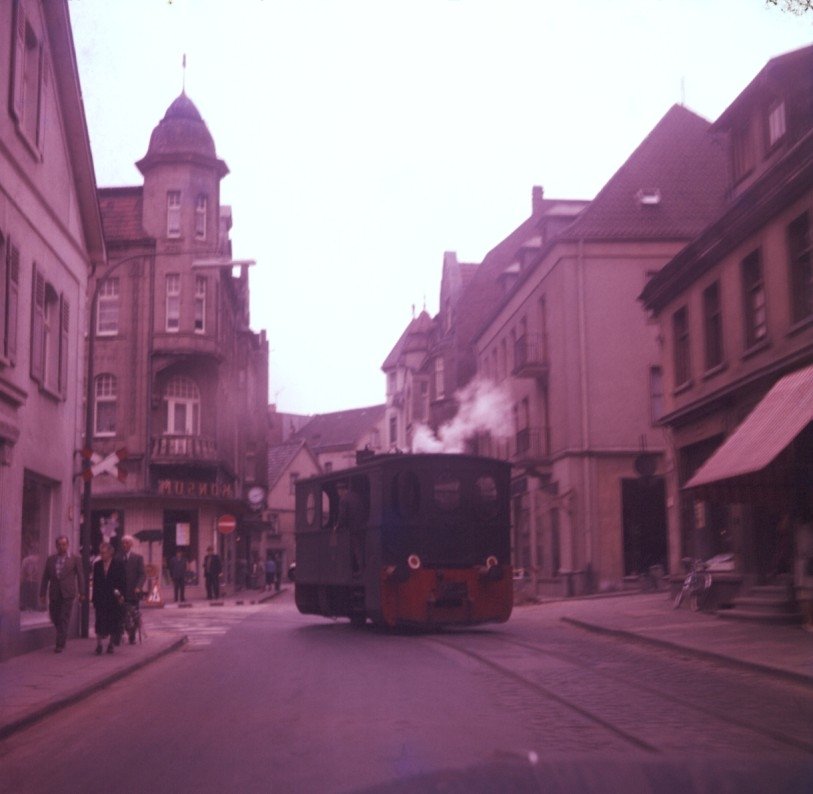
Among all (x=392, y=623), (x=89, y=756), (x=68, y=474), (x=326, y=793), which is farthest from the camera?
(x=68, y=474)

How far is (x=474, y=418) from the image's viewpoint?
55969 millimetres

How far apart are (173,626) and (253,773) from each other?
20.2 metres

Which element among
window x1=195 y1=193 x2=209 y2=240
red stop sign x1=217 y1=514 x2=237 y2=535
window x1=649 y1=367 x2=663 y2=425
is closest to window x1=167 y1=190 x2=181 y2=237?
window x1=195 y1=193 x2=209 y2=240

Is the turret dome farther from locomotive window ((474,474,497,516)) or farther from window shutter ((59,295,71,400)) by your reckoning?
locomotive window ((474,474,497,516))

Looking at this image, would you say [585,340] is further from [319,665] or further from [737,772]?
[737,772]

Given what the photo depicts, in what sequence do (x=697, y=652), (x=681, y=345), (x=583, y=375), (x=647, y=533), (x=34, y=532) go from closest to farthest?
(x=697, y=652), (x=34, y=532), (x=681, y=345), (x=647, y=533), (x=583, y=375)

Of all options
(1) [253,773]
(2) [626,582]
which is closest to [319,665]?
(1) [253,773]

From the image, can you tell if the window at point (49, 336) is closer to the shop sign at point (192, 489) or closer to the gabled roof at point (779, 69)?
the gabled roof at point (779, 69)

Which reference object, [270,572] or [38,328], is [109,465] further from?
[270,572]

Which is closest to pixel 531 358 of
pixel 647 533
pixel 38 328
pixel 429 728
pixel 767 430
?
pixel 647 533

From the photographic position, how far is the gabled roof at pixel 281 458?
308 ft

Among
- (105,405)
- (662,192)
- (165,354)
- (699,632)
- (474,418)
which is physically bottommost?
(699,632)

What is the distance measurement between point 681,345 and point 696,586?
5674mm

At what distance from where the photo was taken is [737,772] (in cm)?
781
